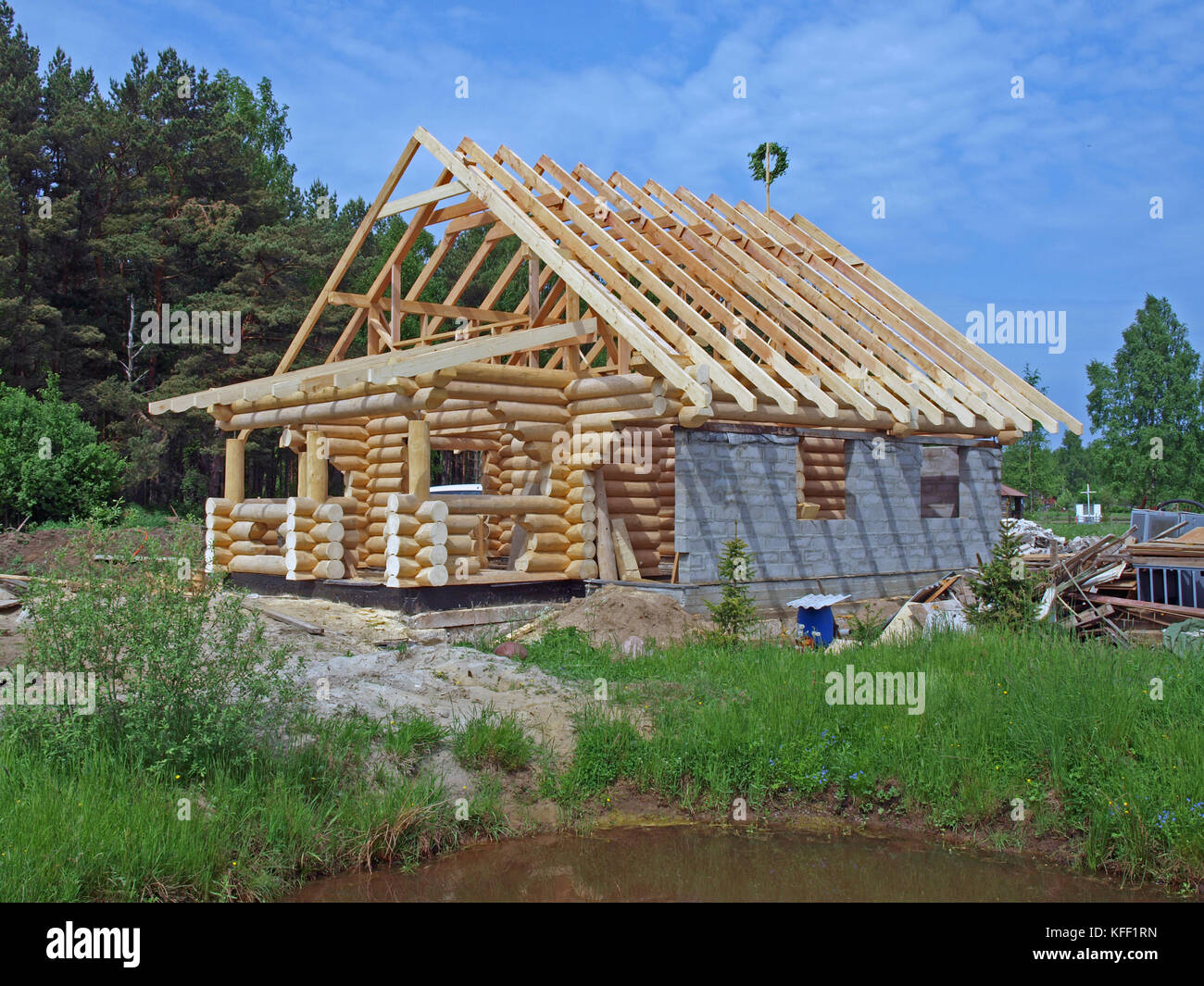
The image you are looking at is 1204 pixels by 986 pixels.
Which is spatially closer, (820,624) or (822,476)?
(820,624)

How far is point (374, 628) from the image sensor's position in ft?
39.4

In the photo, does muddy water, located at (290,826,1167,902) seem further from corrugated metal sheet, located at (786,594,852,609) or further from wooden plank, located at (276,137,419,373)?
wooden plank, located at (276,137,419,373)

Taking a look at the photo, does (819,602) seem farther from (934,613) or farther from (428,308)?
(428,308)

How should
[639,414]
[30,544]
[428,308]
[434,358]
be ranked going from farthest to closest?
[30,544] < [428,308] < [639,414] < [434,358]

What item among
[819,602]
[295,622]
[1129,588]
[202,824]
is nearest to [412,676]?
[295,622]

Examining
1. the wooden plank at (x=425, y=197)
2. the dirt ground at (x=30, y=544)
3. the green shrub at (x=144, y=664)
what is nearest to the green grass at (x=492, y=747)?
the green shrub at (x=144, y=664)

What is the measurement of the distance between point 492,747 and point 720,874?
2.04 metres

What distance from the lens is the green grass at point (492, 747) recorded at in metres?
7.46

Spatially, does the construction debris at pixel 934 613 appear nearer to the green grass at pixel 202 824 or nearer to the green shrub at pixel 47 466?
the green grass at pixel 202 824

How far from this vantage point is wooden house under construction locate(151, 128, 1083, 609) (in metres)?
12.9

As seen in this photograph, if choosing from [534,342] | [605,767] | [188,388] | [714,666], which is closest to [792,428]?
[534,342]

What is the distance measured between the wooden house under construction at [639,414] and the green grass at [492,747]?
508 centimetres

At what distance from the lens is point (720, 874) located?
6.19 metres

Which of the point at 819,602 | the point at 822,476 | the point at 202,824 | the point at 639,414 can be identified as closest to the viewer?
the point at 202,824
